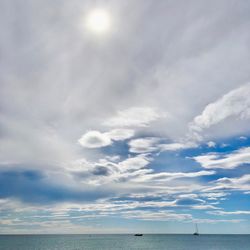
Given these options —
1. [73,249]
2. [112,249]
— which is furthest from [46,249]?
[112,249]

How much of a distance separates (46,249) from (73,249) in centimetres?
1967

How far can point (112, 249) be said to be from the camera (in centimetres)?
18550

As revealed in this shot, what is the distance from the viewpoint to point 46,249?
617 ft

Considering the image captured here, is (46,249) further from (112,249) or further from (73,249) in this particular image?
(112,249)

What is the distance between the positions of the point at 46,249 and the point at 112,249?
1800 inches

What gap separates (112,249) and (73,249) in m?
26.4

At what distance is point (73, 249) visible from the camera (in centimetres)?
18450
